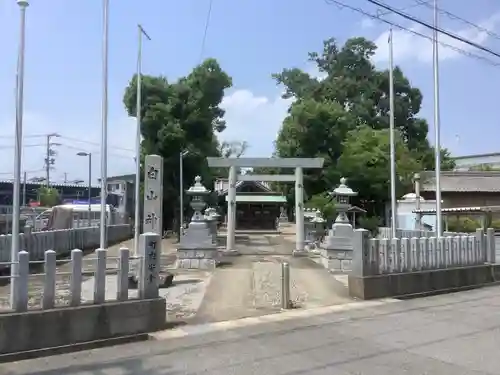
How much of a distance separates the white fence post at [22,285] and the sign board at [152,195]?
279 inches

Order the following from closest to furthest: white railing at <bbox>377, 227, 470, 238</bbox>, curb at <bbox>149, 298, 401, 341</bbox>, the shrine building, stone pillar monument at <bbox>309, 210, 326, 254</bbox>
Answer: curb at <bbox>149, 298, 401, 341</bbox>
white railing at <bbox>377, 227, 470, 238</bbox>
stone pillar monument at <bbox>309, 210, 326, 254</bbox>
the shrine building

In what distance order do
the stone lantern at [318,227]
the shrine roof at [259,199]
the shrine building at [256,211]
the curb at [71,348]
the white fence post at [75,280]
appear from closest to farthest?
1. the curb at [71,348]
2. the white fence post at [75,280]
3. the stone lantern at [318,227]
4. the shrine roof at [259,199]
5. the shrine building at [256,211]

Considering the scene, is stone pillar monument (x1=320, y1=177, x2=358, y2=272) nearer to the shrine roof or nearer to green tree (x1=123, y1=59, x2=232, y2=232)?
green tree (x1=123, y1=59, x2=232, y2=232)

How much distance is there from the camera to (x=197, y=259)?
20062 millimetres

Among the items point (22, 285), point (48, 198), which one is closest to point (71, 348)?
point (22, 285)

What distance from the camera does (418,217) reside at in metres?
26.7

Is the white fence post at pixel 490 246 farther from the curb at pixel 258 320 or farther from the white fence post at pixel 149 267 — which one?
the white fence post at pixel 149 267

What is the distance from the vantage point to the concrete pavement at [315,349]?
6969 mm

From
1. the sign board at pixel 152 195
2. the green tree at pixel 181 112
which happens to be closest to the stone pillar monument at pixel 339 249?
the sign board at pixel 152 195

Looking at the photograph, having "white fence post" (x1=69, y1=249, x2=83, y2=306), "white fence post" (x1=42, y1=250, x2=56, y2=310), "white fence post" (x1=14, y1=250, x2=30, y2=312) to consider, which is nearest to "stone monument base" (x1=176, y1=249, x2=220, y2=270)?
"white fence post" (x1=69, y1=249, x2=83, y2=306)

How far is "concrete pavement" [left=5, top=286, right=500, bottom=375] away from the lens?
6969 mm

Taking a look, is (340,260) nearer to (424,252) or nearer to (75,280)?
(424,252)

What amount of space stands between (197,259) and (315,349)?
40.6ft

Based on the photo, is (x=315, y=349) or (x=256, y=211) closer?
(x=315, y=349)
